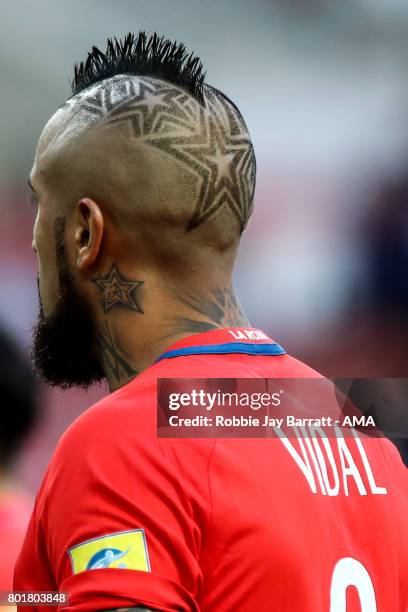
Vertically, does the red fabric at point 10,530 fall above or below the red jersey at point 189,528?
below

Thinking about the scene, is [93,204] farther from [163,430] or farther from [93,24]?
[93,24]

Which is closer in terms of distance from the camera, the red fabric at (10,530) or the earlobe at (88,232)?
the earlobe at (88,232)

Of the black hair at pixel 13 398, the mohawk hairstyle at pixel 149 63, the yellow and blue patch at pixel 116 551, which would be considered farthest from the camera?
the black hair at pixel 13 398

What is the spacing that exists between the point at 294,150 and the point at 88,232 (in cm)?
482

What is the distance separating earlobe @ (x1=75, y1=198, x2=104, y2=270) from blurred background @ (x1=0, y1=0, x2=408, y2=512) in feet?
10.0

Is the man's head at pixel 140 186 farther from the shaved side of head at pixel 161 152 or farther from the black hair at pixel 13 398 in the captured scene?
the black hair at pixel 13 398

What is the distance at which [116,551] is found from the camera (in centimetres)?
114

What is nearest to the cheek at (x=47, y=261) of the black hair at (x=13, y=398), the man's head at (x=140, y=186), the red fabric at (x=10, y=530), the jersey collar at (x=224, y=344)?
the man's head at (x=140, y=186)

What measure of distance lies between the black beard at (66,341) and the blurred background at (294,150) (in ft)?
9.24

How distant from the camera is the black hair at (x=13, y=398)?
341 cm

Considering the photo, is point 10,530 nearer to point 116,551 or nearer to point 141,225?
point 141,225

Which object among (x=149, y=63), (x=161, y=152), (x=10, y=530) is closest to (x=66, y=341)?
(x=161, y=152)

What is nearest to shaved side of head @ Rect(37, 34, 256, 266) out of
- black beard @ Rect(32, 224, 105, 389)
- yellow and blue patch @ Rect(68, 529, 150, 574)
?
black beard @ Rect(32, 224, 105, 389)

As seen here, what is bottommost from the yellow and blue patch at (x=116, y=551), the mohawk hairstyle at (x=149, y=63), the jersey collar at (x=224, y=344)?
the yellow and blue patch at (x=116, y=551)
